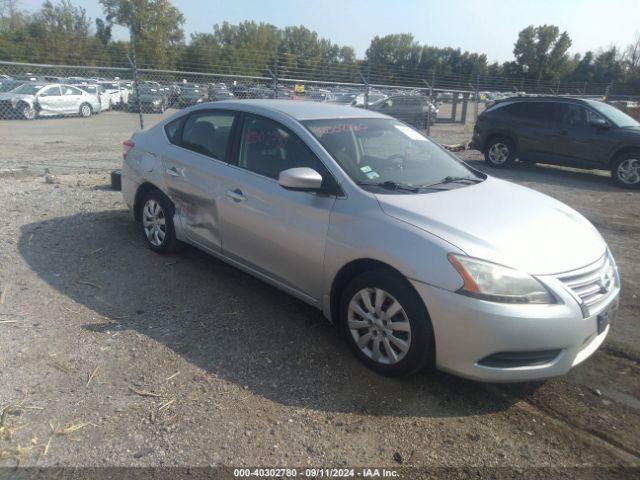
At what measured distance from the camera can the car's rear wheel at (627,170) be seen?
9789 millimetres

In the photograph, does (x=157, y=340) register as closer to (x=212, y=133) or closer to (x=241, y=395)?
(x=241, y=395)

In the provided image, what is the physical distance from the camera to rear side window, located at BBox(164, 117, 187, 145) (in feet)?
16.2

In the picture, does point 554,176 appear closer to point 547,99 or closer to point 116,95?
point 547,99

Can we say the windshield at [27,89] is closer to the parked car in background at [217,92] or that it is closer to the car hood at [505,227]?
the parked car in background at [217,92]

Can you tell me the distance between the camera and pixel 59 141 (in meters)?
14.5

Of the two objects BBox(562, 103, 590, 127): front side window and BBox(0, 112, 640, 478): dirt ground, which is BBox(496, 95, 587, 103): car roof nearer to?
BBox(562, 103, 590, 127): front side window

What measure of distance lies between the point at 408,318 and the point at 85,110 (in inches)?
980

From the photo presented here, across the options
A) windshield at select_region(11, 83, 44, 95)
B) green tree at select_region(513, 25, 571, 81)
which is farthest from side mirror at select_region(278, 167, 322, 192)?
green tree at select_region(513, 25, 571, 81)

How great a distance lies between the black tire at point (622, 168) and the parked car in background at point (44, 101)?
21.2 metres

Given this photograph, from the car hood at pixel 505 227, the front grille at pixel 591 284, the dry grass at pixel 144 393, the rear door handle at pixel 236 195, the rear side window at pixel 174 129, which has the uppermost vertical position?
the rear side window at pixel 174 129

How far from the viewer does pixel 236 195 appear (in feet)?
13.3

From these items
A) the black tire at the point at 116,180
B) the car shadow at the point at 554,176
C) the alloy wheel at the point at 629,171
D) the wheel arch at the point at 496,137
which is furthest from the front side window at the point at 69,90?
the alloy wheel at the point at 629,171

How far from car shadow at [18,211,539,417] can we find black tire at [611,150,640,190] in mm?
8363

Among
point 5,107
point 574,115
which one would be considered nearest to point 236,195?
point 574,115
